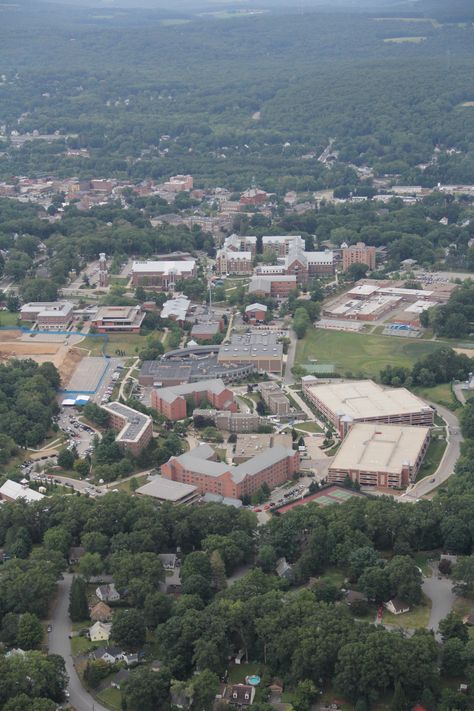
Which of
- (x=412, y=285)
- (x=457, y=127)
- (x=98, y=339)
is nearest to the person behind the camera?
(x=98, y=339)

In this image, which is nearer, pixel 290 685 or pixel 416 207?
pixel 290 685

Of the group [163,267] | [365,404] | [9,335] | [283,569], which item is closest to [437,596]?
A: [283,569]

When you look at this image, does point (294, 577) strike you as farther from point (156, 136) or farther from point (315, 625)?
point (156, 136)

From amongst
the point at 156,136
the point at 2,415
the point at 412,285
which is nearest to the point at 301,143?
the point at 156,136

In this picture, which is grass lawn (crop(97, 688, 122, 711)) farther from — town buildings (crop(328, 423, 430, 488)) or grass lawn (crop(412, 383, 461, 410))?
grass lawn (crop(412, 383, 461, 410))

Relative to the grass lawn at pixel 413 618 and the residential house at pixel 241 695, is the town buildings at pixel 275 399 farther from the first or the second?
the residential house at pixel 241 695

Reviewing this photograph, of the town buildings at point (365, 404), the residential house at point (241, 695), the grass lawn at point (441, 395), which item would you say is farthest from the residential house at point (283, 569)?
the grass lawn at point (441, 395)

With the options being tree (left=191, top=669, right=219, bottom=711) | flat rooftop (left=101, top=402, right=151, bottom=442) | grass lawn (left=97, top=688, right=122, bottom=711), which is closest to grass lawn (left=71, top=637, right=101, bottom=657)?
grass lawn (left=97, top=688, right=122, bottom=711)
